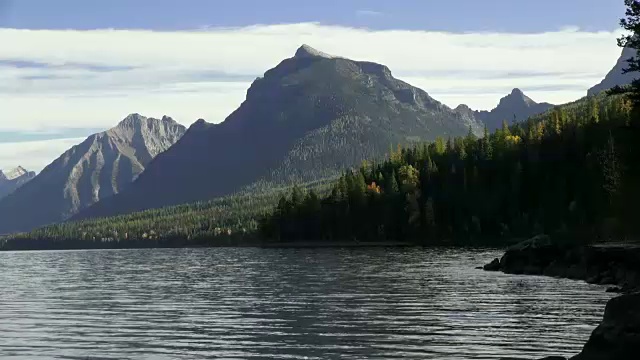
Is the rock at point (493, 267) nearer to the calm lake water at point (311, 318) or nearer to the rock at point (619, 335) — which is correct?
the calm lake water at point (311, 318)

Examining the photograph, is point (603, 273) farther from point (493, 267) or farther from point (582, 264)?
point (493, 267)

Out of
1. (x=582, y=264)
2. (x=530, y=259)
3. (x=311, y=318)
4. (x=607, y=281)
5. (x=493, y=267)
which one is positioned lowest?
(x=311, y=318)

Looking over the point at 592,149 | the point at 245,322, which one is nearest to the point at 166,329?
the point at 245,322

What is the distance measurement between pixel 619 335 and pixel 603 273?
2190 inches

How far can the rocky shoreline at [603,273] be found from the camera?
31.0 metres

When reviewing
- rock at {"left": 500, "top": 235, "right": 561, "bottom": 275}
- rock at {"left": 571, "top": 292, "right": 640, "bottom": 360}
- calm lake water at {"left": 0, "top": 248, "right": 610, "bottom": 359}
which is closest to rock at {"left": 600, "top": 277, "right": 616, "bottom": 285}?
calm lake water at {"left": 0, "top": 248, "right": 610, "bottom": 359}

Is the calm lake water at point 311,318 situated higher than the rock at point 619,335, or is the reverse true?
the rock at point 619,335

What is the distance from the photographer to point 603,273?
8381 centimetres

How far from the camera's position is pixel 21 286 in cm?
10369

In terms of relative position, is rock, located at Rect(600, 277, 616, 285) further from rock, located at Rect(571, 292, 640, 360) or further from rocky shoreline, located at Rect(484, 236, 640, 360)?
rock, located at Rect(571, 292, 640, 360)

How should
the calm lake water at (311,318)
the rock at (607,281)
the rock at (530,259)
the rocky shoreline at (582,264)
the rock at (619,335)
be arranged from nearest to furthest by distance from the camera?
1. the rock at (619,335)
2. the calm lake water at (311,318)
3. the rocky shoreline at (582,264)
4. the rock at (607,281)
5. the rock at (530,259)

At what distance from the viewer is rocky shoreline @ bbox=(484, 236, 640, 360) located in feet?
102

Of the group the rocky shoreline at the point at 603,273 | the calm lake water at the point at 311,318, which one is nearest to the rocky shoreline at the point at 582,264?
→ the rocky shoreline at the point at 603,273

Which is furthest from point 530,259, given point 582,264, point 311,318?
point 311,318
